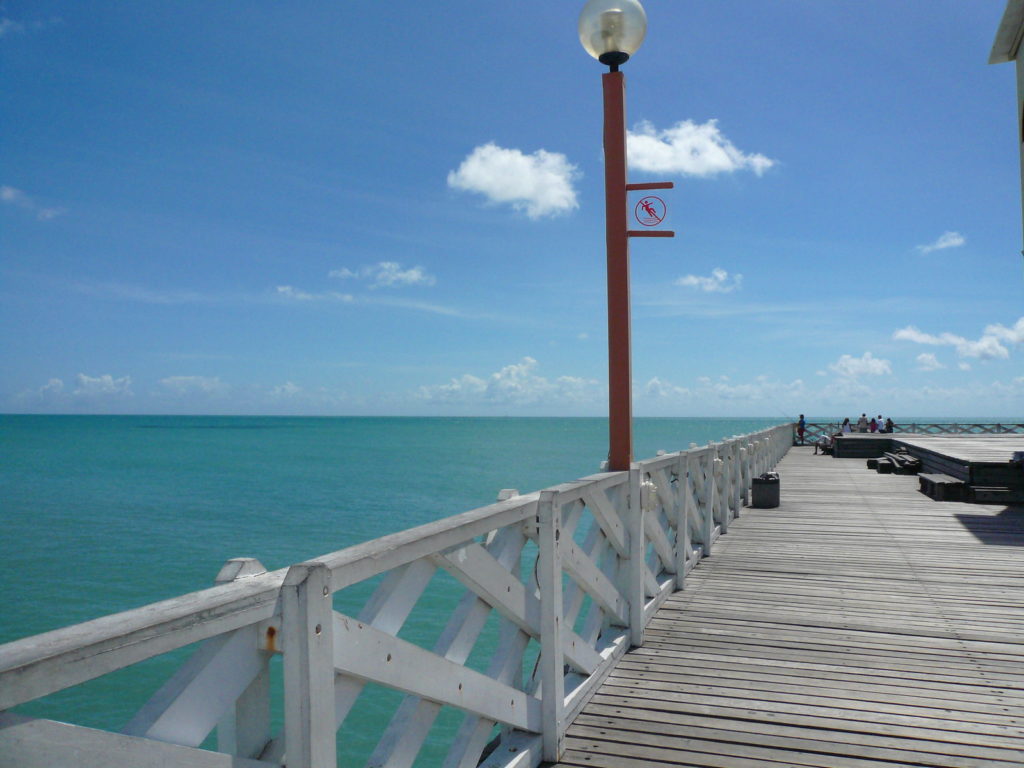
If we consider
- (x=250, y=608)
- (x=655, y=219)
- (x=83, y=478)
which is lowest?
(x=83, y=478)

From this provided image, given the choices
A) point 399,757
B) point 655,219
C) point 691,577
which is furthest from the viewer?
point 691,577

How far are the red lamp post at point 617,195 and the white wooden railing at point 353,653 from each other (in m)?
0.52

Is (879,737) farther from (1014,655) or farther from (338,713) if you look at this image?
(338,713)

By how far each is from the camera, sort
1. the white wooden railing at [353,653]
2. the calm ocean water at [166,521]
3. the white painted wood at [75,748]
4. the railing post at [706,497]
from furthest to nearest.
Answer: the calm ocean water at [166,521] → the railing post at [706,497] → the white wooden railing at [353,653] → the white painted wood at [75,748]

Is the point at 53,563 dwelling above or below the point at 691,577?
below

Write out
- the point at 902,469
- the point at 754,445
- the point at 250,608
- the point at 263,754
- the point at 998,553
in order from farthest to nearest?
1. the point at 902,469
2. the point at 754,445
3. the point at 998,553
4. the point at 263,754
5. the point at 250,608

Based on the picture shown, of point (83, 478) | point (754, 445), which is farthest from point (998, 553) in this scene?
point (83, 478)

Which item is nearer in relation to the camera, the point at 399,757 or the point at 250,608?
the point at 250,608

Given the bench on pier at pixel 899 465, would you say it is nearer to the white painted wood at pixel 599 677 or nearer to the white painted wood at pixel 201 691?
the white painted wood at pixel 599 677

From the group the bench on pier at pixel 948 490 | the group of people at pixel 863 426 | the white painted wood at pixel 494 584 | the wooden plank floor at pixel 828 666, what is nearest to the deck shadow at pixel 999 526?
the wooden plank floor at pixel 828 666

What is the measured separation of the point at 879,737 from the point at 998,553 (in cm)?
562

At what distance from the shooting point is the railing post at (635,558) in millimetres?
4777

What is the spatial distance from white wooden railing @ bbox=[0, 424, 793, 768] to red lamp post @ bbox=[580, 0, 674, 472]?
0.52m

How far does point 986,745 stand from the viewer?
11.1ft
